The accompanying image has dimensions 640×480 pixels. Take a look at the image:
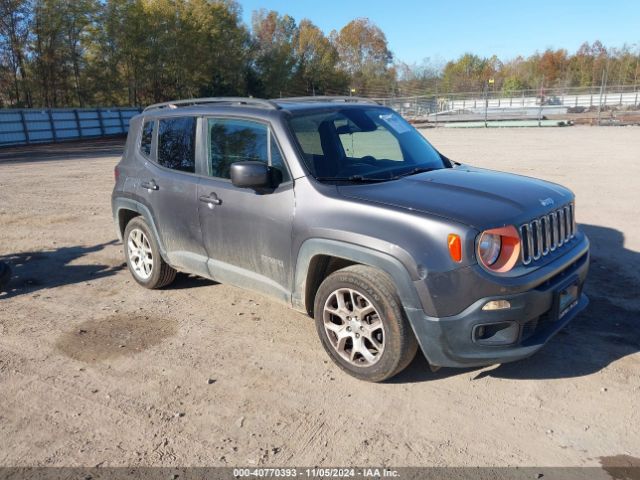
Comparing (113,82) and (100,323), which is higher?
(113,82)

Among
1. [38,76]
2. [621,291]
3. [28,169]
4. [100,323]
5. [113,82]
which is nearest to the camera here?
[100,323]

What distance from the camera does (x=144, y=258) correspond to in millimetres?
5801

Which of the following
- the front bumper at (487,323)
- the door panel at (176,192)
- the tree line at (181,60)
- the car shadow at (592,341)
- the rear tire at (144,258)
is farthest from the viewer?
the tree line at (181,60)

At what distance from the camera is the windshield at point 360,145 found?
4.24 m

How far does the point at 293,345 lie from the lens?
14.6 ft

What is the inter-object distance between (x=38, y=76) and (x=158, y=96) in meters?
10.9

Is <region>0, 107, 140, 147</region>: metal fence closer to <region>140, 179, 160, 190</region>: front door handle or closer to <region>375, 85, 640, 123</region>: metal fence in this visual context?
<region>375, 85, 640, 123</region>: metal fence

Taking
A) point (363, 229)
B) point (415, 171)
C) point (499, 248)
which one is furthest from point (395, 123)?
point (499, 248)

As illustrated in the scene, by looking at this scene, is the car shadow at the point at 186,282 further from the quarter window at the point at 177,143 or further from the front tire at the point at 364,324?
the front tire at the point at 364,324

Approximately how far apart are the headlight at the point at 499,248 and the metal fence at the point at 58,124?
94.3 ft

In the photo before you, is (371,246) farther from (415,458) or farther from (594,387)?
(594,387)

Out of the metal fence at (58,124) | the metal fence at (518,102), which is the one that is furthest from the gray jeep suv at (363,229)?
the metal fence at (518,102)

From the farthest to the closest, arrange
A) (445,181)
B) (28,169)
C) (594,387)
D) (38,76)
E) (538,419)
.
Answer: (38,76) < (28,169) < (445,181) < (594,387) < (538,419)

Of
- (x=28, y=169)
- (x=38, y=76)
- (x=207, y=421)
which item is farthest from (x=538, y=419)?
(x=38, y=76)
